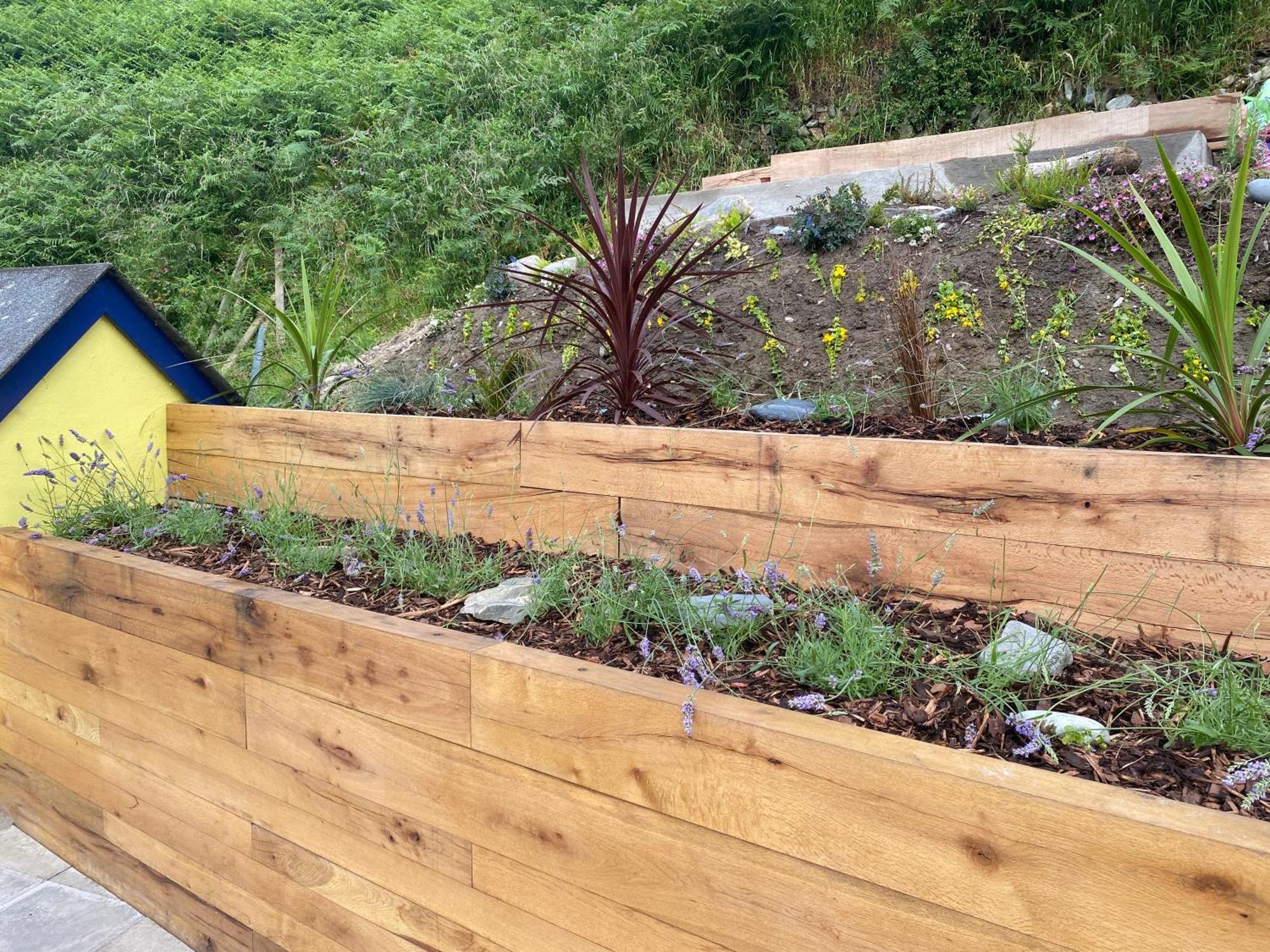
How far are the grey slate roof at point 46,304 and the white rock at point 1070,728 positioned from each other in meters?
2.89

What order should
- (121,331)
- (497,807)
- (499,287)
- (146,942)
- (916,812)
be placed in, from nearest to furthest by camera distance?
(916,812) < (497,807) < (146,942) < (121,331) < (499,287)

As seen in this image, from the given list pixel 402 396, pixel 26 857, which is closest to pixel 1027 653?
pixel 402 396

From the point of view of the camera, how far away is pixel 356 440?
2.51 m

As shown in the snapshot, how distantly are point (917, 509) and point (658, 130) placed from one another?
4.69 meters

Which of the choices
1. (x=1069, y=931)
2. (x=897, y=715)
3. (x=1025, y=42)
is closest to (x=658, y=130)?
(x=1025, y=42)

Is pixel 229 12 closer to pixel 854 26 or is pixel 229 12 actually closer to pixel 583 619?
pixel 854 26

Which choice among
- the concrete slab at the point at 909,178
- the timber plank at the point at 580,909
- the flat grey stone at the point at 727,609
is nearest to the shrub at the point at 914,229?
the concrete slab at the point at 909,178

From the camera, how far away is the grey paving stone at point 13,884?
2.19 meters

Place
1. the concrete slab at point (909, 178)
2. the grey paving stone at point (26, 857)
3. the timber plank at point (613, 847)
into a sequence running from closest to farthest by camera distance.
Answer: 1. the timber plank at point (613, 847)
2. the grey paving stone at point (26, 857)
3. the concrete slab at point (909, 178)

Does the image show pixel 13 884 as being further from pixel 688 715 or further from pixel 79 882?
pixel 688 715

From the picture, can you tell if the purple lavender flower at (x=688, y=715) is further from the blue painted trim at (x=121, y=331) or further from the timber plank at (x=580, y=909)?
the blue painted trim at (x=121, y=331)

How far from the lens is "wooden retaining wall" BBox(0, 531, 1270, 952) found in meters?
0.91

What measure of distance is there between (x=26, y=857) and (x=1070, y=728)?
277 centimetres

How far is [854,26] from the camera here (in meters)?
5.89
